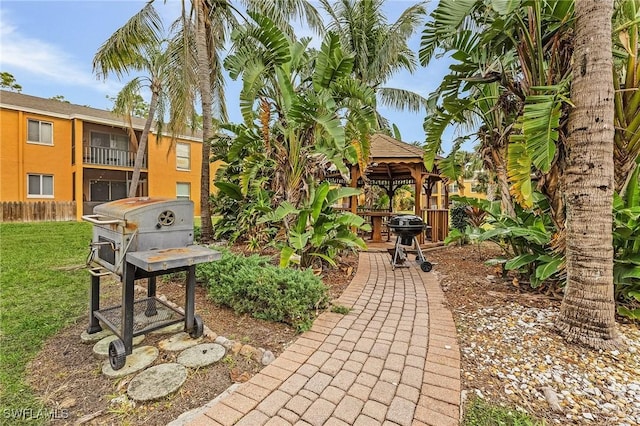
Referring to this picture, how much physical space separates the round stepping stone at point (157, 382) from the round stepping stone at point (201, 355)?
0.08 metres

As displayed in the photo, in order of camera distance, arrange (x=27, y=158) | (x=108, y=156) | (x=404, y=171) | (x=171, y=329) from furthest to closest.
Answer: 1. (x=108, y=156)
2. (x=27, y=158)
3. (x=404, y=171)
4. (x=171, y=329)

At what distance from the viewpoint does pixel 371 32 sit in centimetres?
1300

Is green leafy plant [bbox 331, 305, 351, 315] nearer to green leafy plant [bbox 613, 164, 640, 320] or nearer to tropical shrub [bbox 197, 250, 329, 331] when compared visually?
tropical shrub [bbox 197, 250, 329, 331]

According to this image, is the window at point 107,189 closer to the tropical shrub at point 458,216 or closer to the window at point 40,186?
the window at point 40,186

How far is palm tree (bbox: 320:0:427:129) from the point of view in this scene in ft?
39.7

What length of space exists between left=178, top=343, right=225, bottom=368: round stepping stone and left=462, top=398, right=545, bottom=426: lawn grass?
214 centimetres

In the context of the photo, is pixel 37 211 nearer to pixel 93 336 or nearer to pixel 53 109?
pixel 53 109

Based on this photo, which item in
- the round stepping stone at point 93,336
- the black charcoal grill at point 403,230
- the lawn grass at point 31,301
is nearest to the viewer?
the lawn grass at point 31,301

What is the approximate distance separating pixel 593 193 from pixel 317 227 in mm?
3615

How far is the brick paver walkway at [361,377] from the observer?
200cm

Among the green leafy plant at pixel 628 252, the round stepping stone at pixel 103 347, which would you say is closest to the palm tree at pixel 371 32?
the green leafy plant at pixel 628 252

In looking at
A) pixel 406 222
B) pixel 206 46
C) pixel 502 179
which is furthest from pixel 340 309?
pixel 206 46

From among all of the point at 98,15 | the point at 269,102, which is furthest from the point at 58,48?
the point at 269,102

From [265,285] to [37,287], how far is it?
170 inches
